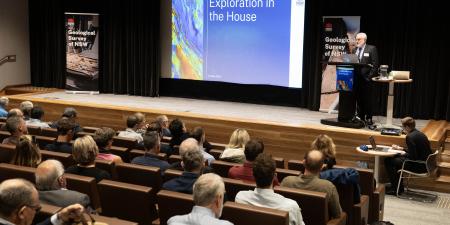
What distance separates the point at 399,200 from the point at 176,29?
6.36m

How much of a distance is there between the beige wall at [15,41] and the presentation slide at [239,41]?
4.25 m

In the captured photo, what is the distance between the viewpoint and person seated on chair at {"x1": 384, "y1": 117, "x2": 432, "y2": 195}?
6.52 metres

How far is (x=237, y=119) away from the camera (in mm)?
8594

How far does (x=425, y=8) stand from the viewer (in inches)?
348

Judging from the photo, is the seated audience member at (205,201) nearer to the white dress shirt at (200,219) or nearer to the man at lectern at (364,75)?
the white dress shirt at (200,219)

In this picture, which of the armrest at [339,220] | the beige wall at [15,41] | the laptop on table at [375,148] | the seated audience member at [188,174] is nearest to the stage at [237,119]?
the laptop on table at [375,148]

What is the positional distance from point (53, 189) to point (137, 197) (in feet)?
1.88

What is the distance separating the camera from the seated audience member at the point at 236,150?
5.09 meters

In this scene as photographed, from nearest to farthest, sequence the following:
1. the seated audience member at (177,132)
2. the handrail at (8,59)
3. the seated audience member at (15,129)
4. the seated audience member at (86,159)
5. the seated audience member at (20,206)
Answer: the seated audience member at (20,206) → the seated audience member at (86,159) → the seated audience member at (15,129) → the seated audience member at (177,132) → the handrail at (8,59)

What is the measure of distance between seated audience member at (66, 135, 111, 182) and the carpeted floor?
3.27 metres

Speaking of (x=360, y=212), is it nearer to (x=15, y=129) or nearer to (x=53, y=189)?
(x=53, y=189)

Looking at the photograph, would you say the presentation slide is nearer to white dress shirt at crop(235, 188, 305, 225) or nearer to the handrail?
the handrail

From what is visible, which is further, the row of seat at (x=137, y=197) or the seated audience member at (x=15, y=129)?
the seated audience member at (x=15, y=129)

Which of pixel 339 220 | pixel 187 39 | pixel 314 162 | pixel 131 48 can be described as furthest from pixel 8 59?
pixel 339 220
